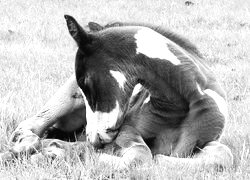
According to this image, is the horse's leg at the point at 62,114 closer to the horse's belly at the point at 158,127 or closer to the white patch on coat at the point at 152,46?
the horse's belly at the point at 158,127

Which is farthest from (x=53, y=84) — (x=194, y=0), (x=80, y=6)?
(x=194, y=0)

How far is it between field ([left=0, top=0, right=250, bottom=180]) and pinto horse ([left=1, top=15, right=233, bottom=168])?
0.29 m

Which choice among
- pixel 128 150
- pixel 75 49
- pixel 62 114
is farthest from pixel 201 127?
pixel 75 49

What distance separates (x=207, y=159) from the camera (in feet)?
13.0

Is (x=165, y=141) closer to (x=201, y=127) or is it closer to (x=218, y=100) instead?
(x=201, y=127)

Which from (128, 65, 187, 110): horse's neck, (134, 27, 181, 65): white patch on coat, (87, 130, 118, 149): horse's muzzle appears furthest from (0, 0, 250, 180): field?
(134, 27, 181, 65): white patch on coat

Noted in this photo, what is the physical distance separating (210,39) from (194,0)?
15.2 feet

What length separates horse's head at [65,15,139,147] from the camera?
4203 mm

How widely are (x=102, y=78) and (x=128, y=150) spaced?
628 millimetres

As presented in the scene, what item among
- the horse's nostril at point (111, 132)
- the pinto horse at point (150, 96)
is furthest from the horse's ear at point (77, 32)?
the horse's nostril at point (111, 132)

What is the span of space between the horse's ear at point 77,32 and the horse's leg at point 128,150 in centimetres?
86

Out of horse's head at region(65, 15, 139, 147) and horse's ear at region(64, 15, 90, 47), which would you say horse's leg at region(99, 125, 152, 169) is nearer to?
horse's head at region(65, 15, 139, 147)

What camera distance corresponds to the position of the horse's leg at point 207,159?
3938 mm

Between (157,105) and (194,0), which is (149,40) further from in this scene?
(194,0)
